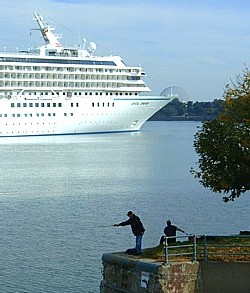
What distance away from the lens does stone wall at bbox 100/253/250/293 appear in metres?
12.9

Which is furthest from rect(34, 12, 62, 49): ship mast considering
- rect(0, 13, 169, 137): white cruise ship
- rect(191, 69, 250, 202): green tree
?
rect(191, 69, 250, 202): green tree

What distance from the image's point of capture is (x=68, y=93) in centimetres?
8869

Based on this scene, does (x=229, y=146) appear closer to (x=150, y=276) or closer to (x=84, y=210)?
(x=150, y=276)

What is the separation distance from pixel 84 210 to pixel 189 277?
17.3m

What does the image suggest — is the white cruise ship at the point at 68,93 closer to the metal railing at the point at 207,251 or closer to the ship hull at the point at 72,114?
the ship hull at the point at 72,114

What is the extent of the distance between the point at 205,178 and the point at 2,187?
23.1m

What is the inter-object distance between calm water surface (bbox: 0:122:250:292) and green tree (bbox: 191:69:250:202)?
370 cm

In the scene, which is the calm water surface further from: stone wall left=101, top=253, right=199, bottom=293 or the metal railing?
the metal railing

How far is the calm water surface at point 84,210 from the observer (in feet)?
62.5

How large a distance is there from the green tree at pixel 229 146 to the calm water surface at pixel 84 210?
3.70 metres

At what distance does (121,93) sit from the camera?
3597 inches

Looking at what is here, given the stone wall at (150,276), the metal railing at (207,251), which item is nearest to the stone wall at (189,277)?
the stone wall at (150,276)

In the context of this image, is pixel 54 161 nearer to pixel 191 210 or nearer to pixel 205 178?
pixel 191 210

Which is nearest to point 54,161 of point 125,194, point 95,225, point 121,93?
point 125,194
